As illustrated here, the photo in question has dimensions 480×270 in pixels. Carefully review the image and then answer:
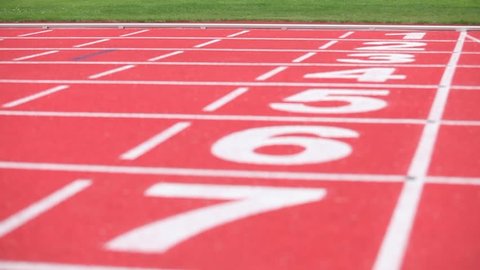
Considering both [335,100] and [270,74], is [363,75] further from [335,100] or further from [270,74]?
[335,100]

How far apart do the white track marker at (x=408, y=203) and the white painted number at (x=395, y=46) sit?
4.60 m

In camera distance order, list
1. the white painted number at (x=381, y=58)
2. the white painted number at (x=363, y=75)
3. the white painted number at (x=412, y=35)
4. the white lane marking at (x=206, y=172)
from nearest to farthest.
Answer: the white lane marking at (x=206, y=172) → the white painted number at (x=363, y=75) → the white painted number at (x=381, y=58) → the white painted number at (x=412, y=35)

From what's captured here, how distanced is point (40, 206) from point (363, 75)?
19.2 ft

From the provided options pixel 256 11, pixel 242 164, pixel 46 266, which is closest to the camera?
pixel 46 266

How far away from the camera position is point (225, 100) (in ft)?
28.7

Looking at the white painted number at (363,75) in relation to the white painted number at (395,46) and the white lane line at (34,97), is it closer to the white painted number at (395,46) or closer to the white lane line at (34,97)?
the white painted number at (395,46)

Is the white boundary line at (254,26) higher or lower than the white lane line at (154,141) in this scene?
lower

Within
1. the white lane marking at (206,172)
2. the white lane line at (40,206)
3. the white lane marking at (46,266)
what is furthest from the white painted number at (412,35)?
the white lane marking at (46,266)

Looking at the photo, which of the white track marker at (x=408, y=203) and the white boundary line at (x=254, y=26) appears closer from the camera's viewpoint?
the white track marker at (x=408, y=203)

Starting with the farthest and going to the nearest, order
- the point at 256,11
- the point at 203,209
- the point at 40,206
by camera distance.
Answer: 1. the point at 256,11
2. the point at 40,206
3. the point at 203,209

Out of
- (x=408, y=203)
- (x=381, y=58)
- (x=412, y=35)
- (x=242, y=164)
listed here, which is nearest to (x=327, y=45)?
(x=381, y=58)

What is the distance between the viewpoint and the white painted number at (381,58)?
1155 cm

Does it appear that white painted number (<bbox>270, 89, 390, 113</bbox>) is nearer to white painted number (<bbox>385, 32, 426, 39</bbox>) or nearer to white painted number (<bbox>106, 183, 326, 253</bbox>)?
white painted number (<bbox>106, 183, 326, 253</bbox>)

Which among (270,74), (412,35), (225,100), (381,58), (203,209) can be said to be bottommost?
(412,35)
